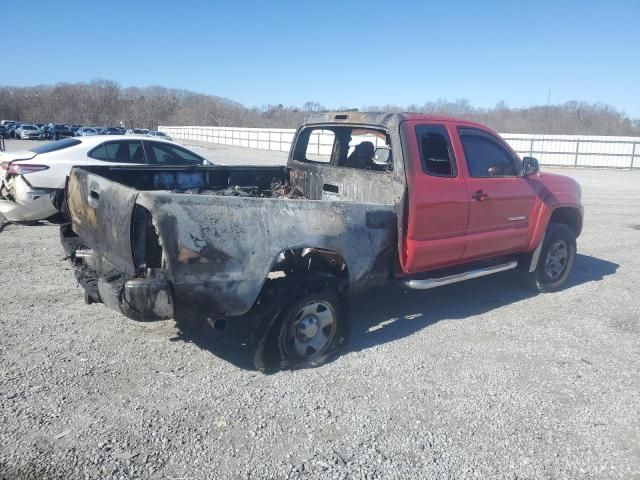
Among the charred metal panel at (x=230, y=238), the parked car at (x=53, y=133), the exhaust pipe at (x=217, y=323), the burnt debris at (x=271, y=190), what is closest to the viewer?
the charred metal panel at (x=230, y=238)

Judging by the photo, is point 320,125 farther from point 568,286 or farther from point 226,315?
point 568,286

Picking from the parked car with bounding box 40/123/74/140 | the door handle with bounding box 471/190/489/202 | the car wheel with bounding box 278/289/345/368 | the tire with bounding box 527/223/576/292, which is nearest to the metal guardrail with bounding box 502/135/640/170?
the tire with bounding box 527/223/576/292

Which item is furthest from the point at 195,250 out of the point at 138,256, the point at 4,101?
the point at 4,101

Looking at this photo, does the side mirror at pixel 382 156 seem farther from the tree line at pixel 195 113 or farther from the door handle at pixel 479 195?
the tree line at pixel 195 113

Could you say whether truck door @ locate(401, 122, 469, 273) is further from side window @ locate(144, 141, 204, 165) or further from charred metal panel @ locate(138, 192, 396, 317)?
side window @ locate(144, 141, 204, 165)

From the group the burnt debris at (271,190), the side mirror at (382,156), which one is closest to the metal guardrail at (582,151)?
the burnt debris at (271,190)

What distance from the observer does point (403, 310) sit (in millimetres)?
5445

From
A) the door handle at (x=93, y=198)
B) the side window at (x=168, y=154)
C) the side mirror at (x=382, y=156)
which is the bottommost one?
the door handle at (x=93, y=198)

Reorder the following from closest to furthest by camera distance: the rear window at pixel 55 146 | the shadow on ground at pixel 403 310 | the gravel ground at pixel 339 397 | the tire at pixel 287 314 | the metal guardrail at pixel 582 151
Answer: the gravel ground at pixel 339 397, the tire at pixel 287 314, the shadow on ground at pixel 403 310, the rear window at pixel 55 146, the metal guardrail at pixel 582 151

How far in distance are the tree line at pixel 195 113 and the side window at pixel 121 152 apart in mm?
67992

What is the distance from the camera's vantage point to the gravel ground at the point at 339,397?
9.68 feet

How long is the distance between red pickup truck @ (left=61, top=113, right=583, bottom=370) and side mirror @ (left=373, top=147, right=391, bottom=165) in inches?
0.8

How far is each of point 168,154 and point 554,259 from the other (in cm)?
682

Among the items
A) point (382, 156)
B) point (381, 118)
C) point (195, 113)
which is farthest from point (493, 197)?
point (195, 113)
